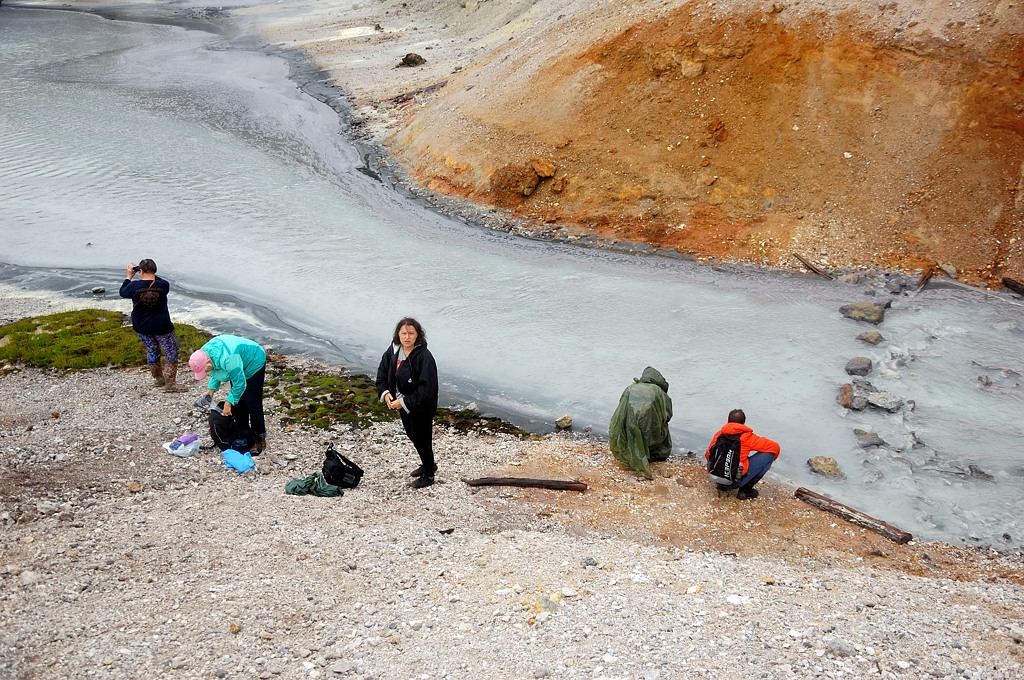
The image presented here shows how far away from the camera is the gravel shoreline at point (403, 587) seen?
7.67 m

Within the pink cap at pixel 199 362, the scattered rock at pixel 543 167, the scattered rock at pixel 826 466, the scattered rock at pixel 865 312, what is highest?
the scattered rock at pixel 543 167

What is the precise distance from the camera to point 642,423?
11820mm

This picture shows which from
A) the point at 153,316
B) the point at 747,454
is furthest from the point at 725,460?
the point at 153,316

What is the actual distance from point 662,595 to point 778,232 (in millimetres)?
14304

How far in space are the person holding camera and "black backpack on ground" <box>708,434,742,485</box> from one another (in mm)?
8095

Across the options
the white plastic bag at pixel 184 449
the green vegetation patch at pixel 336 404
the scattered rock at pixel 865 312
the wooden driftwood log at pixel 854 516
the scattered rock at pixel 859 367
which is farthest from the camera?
the scattered rock at pixel 865 312

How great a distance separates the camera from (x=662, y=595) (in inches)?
345

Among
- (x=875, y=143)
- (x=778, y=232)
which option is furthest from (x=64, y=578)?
(x=875, y=143)

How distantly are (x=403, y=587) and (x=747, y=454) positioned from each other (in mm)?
4980

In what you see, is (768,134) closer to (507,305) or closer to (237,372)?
(507,305)

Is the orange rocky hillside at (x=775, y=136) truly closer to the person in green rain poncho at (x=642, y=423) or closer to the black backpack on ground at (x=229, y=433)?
the person in green rain poncho at (x=642, y=423)

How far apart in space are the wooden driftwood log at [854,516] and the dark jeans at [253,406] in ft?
24.8

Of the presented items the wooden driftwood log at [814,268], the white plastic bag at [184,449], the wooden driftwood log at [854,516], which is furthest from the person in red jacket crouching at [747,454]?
the wooden driftwood log at [814,268]

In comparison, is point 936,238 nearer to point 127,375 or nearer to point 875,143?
point 875,143
